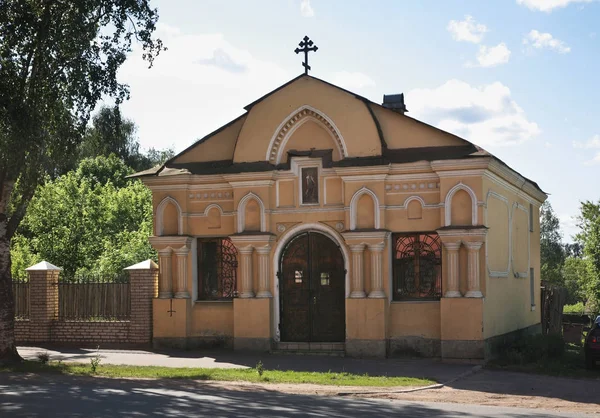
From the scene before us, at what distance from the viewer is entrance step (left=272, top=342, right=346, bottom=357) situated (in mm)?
19438

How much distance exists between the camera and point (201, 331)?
2080 centimetres

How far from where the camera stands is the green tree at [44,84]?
1656 cm

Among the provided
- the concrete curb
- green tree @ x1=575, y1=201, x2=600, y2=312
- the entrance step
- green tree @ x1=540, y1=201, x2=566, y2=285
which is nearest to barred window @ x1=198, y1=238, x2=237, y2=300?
the entrance step

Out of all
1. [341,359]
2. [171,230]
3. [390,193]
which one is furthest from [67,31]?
[341,359]

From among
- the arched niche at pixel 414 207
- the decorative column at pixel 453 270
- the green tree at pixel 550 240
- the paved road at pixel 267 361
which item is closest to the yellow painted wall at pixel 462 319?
the decorative column at pixel 453 270

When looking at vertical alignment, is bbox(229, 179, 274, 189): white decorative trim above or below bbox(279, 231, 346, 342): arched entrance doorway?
above

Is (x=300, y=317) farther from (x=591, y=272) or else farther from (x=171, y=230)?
(x=591, y=272)

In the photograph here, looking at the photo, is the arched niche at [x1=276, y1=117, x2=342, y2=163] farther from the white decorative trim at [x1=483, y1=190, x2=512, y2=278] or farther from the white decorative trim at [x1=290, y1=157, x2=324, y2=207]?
the white decorative trim at [x1=483, y1=190, x2=512, y2=278]

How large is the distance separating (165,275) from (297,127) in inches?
197

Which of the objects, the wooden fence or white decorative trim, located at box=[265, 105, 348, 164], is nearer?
white decorative trim, located at box=[265, 105, 348, 164]

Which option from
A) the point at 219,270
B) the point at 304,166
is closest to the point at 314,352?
the point at 219,270

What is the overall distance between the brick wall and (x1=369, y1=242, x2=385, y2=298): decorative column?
5.76 metres

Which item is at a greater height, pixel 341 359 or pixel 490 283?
pixel 490 283

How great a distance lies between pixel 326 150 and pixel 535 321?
9.56m
